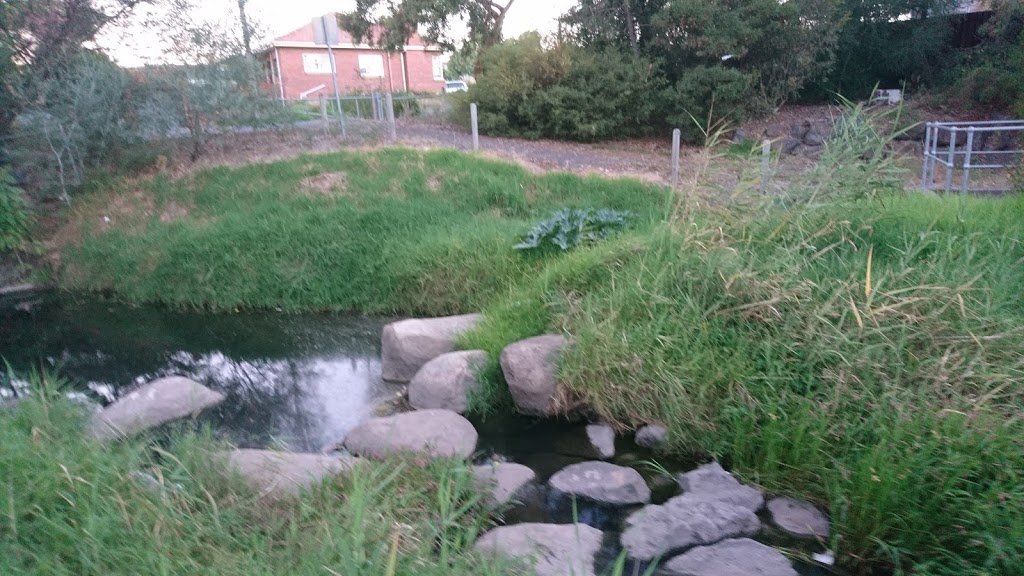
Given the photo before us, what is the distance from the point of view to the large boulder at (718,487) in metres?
4.32

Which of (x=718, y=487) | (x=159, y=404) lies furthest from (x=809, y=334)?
(x=159, y=404)

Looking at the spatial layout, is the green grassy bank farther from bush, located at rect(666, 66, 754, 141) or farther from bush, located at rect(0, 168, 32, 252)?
bush, located at rect(666, 66, 754, 141)

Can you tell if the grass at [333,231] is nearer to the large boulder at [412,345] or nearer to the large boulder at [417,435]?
the large boulder at [412,345]

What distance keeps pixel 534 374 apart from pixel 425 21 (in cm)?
1624

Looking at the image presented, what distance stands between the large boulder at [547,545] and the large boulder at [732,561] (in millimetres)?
425

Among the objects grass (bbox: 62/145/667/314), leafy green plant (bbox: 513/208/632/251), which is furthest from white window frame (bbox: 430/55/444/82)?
leafy green plant (bbox: 513/208/632/251)

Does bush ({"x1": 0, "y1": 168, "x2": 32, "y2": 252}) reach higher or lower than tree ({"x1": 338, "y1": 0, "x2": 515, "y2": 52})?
lower

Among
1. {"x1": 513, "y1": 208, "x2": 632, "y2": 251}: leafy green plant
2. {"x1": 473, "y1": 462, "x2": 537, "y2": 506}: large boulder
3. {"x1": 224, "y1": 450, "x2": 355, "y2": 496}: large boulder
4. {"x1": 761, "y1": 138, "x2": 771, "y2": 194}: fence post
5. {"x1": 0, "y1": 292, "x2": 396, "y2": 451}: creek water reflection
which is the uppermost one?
{"x1": 761, "y1": 138, "x2": 771, "y2": 194}: fence post

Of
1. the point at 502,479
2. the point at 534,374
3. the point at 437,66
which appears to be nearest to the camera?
the point at 502,479

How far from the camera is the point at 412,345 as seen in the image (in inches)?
261

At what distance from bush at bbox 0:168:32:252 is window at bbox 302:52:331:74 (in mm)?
23583

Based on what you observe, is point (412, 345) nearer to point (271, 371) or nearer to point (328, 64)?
point (271, 371)

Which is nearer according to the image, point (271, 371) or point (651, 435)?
point (651, 435)

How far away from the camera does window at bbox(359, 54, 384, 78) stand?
109ft
